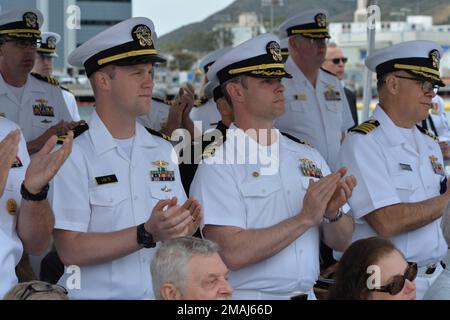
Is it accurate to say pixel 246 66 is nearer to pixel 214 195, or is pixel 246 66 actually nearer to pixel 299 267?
pixel 214 195

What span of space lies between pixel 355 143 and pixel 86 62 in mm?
1213

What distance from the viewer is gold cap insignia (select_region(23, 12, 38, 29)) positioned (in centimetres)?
451

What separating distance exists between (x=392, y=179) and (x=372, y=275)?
1.22 meters

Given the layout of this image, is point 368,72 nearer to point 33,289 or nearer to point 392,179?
point 392,179

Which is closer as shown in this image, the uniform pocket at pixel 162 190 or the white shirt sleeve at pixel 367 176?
the uniform pocket at pixel 162 190

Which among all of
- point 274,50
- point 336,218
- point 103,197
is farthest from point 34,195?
point 274,50

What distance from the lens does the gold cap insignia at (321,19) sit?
216 inches

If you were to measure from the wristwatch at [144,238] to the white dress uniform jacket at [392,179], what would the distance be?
3.77 feet

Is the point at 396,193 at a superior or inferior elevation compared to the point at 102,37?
inferior

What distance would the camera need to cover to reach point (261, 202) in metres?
3.36

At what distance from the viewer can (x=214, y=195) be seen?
334cm

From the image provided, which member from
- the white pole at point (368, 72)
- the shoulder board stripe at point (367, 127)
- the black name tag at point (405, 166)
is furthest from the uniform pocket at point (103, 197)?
the white pole at point (368, 72)

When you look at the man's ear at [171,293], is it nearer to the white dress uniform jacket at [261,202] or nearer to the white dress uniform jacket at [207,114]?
the white dress uniform jacket at [261,202]
